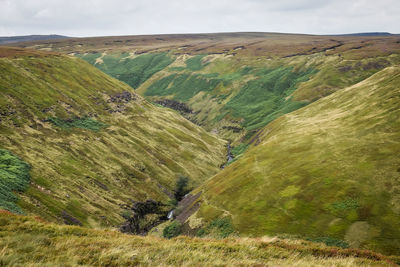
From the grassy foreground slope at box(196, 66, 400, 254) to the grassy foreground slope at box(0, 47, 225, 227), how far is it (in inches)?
1177

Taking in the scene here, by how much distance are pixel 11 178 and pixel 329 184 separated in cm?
6793

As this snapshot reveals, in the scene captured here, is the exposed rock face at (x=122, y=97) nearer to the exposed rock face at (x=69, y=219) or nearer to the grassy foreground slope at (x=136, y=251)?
the exposed rock face at (x=69, y=219)

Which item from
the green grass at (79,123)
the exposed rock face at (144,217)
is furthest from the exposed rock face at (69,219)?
the green grass at (79,123)

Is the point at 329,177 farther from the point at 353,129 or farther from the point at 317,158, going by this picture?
the point at 353,129

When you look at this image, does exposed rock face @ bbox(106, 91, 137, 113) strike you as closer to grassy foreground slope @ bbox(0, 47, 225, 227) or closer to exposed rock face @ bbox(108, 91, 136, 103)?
exposed rock face @ bbox(108, 91, 136, 103)

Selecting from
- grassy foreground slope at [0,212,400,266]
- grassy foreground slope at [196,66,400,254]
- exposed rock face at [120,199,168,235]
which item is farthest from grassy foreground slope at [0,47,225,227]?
grassy foreground slope at [0,212,400,266]

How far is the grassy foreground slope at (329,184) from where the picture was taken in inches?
1673

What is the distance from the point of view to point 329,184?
2074 inches

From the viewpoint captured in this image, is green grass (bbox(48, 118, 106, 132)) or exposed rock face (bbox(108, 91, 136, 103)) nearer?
green grass (bbox(48, 118, 106, 132))

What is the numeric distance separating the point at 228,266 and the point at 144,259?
5503 millimetres

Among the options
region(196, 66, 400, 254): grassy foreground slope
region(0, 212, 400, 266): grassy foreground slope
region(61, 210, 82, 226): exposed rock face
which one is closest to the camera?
region(0, 212, 400, 266): grassy foreground slope

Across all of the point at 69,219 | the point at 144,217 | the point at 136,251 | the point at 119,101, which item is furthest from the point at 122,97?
the point at 136,251

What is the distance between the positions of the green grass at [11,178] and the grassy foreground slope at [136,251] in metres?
32.8

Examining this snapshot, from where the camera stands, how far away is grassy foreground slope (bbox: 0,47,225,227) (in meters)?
67.2
